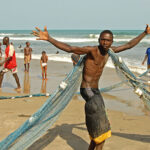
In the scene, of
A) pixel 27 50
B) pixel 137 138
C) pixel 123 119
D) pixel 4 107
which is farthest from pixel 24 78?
pixel 137 138

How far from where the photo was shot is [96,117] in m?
3.07

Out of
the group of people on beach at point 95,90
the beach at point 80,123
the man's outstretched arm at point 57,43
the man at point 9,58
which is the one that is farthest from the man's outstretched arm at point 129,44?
the man at point 9,58

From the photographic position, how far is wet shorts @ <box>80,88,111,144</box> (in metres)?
3.07

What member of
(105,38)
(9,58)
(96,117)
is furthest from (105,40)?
(9,58)

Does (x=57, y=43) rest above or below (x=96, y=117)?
above

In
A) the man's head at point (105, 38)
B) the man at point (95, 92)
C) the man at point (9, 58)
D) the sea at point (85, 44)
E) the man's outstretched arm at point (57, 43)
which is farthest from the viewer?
the sea at point (85, 44)

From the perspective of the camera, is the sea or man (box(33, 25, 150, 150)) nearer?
man (box(33, 25, 150, 150))

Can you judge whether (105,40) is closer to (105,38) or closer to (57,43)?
(105,38)

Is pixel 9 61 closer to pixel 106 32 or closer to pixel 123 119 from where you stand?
pixel 123 119

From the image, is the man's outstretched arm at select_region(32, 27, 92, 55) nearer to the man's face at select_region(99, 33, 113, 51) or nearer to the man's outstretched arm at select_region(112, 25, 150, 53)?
the man's face at select_region(99, 33, 113, 51)

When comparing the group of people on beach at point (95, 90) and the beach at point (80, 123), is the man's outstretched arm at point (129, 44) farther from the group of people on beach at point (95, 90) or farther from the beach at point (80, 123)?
the beach at point (80, 123)

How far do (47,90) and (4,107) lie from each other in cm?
261

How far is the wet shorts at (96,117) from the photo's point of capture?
10.1 ft

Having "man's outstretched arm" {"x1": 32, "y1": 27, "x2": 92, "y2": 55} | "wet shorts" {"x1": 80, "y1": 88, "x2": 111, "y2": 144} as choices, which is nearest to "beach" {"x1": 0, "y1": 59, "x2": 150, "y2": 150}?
"wet shorts" {"x1": 80, "y1": 88, "x2": 111, "y2": 144}
